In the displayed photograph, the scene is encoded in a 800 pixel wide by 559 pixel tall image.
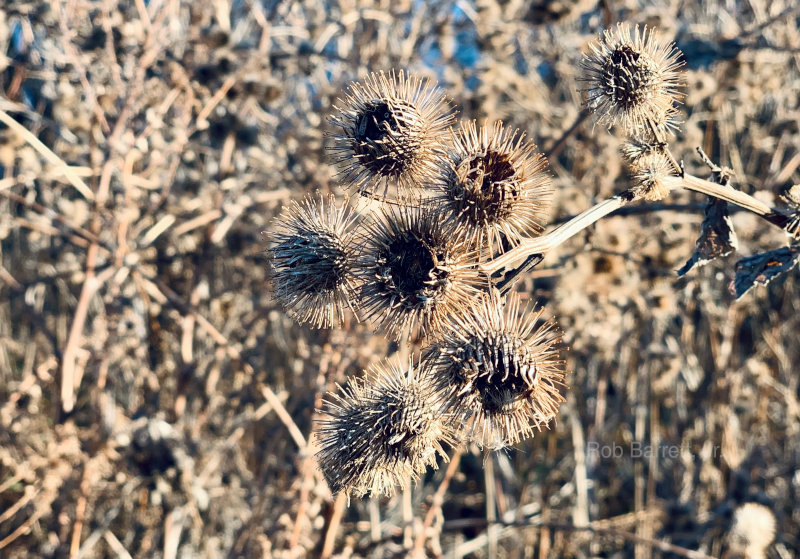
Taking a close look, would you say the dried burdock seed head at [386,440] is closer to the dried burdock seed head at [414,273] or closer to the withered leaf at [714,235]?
the dried burdock seed head at [414,273]

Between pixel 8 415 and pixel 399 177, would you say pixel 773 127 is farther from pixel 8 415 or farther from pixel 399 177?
pixel 8 415

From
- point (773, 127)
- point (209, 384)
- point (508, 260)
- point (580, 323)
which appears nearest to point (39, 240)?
point (209, 384)

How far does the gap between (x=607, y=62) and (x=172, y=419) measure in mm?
3269

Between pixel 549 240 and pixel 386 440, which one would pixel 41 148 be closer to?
pixel 386 440

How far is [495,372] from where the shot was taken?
1.66 meters

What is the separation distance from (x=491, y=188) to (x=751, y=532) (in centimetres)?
320

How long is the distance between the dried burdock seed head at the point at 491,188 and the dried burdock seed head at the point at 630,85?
Result: 223 millimetres

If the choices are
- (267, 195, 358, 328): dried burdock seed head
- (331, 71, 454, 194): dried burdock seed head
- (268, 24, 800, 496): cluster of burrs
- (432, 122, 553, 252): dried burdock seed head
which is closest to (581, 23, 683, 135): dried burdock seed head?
(268, 24, 800, 496): cluster of burrs

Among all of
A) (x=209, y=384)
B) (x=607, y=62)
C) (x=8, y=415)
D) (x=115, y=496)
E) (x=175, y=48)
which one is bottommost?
(x=115, y=496)

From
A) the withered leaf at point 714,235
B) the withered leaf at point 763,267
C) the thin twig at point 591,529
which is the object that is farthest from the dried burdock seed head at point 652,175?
the thin twig at point 591,529

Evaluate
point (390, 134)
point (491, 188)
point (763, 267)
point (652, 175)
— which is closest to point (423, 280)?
point (491, 188)

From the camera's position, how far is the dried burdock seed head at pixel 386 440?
1.83m

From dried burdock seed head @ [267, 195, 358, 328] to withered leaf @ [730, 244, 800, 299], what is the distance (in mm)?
1071

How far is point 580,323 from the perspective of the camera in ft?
11.5
